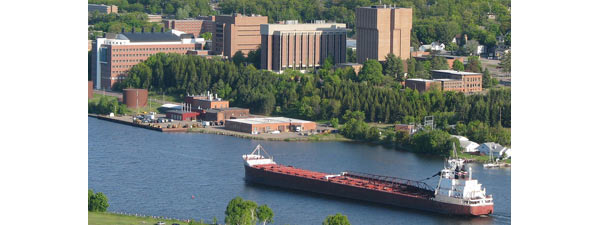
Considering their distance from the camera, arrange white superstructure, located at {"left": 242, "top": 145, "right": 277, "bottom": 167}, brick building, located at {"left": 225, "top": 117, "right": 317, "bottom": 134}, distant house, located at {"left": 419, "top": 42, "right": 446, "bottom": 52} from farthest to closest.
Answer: distant house, located at {"left": 419, "top": 42, "right": 446, "bottom": 52} < brick building, located at {"left": 225, "top": 117, "right": 317, "bottom": 134} < white superstructure, located at {"left": 242, "top": 145, "right": 277, "bottom": 167}

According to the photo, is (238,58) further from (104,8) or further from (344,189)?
(344,189)

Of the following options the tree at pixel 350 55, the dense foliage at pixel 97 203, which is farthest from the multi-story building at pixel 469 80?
the dense foliage at pixel 97 203

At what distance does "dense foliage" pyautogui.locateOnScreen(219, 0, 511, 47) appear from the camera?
43375 millimetres

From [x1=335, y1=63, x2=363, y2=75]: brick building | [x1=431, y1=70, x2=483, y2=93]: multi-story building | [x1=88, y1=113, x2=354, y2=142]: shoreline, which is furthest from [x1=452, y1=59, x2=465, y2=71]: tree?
[x1=88, y1=113, x2=354, y2=142]: shoreline

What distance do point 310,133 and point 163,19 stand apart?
24.2 metres

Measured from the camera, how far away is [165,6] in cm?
5528

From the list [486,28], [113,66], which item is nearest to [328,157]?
[113,66]

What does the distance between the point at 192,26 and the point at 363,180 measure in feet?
85.6

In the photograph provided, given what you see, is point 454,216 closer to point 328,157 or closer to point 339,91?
point 328,157

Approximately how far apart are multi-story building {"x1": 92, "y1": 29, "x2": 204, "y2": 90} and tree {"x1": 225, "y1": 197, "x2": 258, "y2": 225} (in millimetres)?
18549

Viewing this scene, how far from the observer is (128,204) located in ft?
64.8

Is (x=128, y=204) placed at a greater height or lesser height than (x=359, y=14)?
lesser

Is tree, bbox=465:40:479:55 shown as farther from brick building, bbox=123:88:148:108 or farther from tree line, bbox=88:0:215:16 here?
tree line, bbox=88:0:215:16

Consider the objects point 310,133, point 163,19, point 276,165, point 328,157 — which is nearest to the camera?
point 276,165
